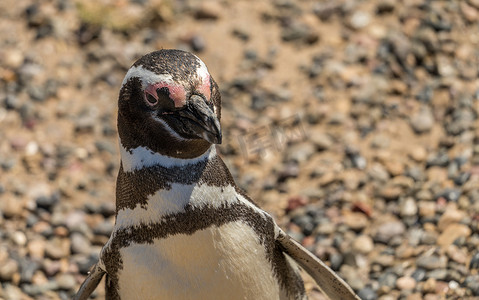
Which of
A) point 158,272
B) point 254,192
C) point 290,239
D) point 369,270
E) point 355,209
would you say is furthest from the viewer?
point 254,192

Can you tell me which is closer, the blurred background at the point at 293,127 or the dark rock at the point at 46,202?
the blurred background at the point at 293,127

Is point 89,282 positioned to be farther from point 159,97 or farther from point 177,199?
point 159,97

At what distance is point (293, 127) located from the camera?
5844mm

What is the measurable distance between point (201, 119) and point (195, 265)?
57 centimetres

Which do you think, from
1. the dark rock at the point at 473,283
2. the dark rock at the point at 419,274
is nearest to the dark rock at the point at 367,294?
the dark rock at the point at 419,274

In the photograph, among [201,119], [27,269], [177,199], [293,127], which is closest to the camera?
[201,119]

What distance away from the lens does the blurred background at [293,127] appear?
451cm

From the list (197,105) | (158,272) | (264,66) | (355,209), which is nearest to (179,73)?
(197,105)

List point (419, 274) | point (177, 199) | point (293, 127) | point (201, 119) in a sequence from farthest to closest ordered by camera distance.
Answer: point (293, 127)
point (419, 274)
point (177, 199)
point (201, 119)

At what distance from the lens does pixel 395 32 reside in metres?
6.31

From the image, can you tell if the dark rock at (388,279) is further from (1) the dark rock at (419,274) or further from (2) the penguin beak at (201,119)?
(2) the penguin beak at (201,119)

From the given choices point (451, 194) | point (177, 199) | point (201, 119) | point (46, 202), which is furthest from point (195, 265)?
point (46, 202)

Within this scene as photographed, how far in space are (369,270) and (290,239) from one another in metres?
1.24

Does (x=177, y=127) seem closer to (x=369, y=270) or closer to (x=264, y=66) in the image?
(x=369, y=270)
